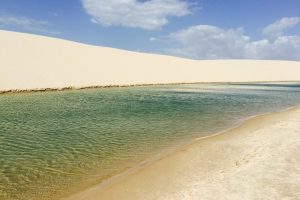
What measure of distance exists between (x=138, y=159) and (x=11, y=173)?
12.2 feet

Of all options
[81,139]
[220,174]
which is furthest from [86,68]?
[220,174]

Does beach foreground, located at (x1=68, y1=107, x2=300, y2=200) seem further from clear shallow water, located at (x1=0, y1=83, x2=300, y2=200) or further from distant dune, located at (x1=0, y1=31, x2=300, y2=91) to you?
distant dune, located at (x1=0, y1=31, x2=300, y2=91)

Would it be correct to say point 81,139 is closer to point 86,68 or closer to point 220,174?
point 220,174

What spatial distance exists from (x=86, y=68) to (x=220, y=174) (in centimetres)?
5312

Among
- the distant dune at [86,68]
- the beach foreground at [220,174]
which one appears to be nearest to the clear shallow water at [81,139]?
the beach foreground at [220,174]

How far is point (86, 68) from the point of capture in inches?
2405

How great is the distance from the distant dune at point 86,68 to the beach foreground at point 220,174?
30837mm

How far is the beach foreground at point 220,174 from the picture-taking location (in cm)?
830

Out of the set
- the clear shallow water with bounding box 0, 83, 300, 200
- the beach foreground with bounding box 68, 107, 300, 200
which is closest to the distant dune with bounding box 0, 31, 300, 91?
the clear shallow water with bounding box 0, 83, 300, 200

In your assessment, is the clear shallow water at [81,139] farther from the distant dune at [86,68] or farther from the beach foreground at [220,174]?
the distant dune at [86,68]

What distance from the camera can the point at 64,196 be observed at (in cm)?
887

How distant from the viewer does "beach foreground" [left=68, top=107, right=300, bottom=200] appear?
27.2 ft

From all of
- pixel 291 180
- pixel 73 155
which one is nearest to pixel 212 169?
pixel 291 180

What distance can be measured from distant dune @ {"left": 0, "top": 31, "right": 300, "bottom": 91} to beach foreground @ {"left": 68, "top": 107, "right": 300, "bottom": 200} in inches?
1214
